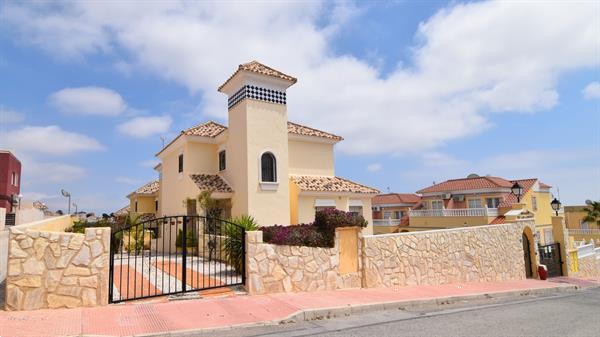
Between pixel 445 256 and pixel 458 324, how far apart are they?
6244 mm

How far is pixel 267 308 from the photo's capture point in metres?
7.84

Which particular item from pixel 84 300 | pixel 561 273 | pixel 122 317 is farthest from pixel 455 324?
pixel 561 273

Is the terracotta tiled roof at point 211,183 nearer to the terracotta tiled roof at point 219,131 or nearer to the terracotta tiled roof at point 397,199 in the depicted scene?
the terracotta tiled roof at point 219,131

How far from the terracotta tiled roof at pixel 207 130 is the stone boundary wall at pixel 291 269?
448 inches

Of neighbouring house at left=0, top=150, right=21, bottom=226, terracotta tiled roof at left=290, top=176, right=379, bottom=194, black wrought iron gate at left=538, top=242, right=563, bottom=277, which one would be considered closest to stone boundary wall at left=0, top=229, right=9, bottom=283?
terracotta tiled roof at left=290, top=176, right=379, bottom=194

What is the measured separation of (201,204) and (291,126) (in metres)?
7.24

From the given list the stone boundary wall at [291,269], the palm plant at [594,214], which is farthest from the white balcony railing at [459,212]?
the stone boundary wall at [291,269]

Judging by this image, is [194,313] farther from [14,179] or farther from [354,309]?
[14,179]

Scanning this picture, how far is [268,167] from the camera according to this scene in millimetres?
17391

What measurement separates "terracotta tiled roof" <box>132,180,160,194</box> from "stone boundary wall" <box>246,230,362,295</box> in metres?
23.6

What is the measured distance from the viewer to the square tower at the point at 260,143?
1681 cm

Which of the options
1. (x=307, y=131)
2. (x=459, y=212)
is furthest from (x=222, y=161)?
(x=459, y=212)

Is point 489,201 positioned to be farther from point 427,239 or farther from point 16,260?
point 16,260

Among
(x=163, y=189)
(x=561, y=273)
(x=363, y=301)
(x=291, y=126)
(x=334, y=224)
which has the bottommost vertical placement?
(x=561, y=273)
